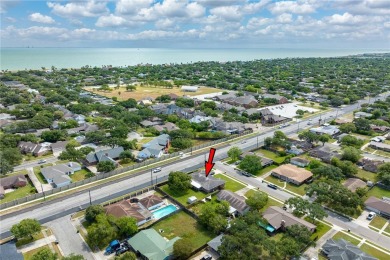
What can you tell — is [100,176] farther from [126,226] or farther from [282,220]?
[282,220]

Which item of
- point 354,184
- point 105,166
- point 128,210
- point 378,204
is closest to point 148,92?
point 105,166

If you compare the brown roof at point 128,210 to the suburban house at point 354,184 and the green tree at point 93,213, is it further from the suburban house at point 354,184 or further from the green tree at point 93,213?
the suburban house at point 354,184

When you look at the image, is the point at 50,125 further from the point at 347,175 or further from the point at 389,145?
the point at 389,145

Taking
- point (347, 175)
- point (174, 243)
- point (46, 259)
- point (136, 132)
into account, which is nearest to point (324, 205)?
point (347, 175)

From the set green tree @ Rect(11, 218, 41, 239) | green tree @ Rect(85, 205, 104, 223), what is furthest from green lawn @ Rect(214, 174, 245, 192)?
green tree @ Rect(11, 218, 41, 239)

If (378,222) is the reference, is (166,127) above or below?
above

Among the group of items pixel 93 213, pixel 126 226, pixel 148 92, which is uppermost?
pixel 148 92
